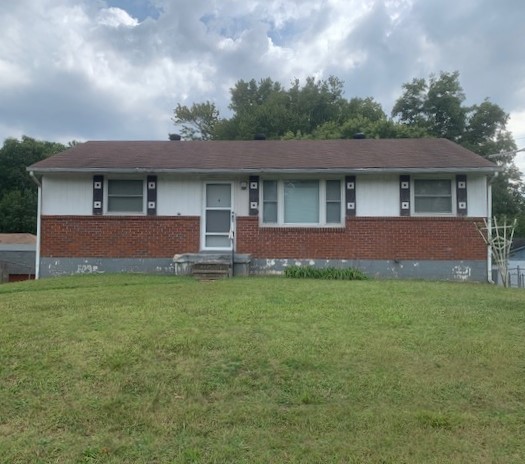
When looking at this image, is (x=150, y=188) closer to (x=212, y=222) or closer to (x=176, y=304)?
(x=212, y=222)

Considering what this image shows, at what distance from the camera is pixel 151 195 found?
13164 mm

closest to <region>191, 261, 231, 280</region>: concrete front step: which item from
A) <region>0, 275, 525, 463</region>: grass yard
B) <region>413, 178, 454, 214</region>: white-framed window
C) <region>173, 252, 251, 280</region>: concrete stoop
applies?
<region>173, 252, 251, 280</region>: concrete stoop

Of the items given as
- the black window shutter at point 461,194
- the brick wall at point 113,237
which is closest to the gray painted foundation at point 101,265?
the brick wall at point 113,237

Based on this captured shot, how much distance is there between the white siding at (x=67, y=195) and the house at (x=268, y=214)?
27 millimetres

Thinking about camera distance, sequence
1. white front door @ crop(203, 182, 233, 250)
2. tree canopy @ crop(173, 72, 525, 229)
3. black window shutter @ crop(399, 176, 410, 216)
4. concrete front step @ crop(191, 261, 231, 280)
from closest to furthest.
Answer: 1. concrete front step @ crop(191, 261, 231, 280)
2. black window shutter @ crop(399, 176, 410, 216)
3. white front door @ crop(203, 182, 233, 250)
4. tree canopy @ crop(173, 72, 525, 229)

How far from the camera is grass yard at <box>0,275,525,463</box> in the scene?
132 inches

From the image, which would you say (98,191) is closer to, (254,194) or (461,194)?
(254,194)

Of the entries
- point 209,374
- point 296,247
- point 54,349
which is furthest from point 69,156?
point 209,374

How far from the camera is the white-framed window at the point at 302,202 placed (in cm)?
1312

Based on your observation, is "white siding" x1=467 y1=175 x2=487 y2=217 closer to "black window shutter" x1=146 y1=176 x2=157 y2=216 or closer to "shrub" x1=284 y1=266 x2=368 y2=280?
"shrub" x1=284 y1=266 x2=368 y2=280

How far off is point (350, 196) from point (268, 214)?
2.21 m

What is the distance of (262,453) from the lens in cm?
327

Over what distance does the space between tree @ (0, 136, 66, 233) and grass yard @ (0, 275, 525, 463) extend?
38.6 metres

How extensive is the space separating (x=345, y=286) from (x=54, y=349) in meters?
5.98
